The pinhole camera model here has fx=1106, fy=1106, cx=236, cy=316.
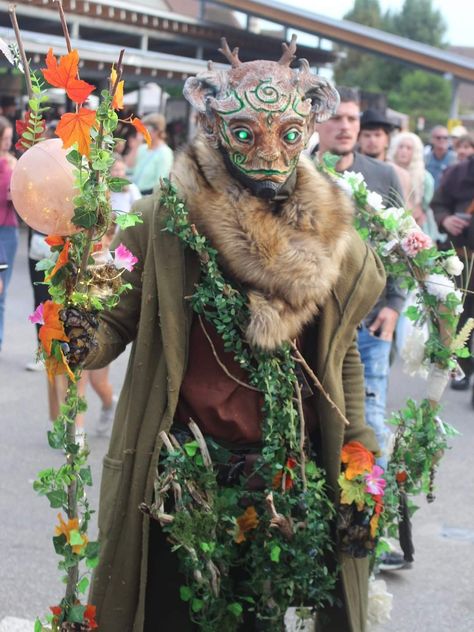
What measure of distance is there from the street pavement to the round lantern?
2.16 metres

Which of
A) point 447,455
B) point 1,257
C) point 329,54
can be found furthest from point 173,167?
point 329,54

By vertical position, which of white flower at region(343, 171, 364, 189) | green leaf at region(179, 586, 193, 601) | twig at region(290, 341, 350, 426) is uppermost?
white flower at region(343, 171, 364, 189)

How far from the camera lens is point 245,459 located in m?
3.02

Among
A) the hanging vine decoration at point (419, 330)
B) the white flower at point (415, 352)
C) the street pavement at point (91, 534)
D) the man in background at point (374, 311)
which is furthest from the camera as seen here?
the man in background at point (374, 311)

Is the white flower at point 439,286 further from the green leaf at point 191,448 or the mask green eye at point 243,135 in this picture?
the green leaf at point 191,448

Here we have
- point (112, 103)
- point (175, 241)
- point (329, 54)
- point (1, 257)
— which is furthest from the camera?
point (329, 54)

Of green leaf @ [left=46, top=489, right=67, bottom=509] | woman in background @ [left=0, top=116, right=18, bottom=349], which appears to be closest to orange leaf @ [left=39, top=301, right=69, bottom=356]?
green leaf @ [left=46, top=489, right=67, bottom=509]

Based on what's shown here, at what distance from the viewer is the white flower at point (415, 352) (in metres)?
3.98

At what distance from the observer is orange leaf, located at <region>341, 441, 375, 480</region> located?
123 inches

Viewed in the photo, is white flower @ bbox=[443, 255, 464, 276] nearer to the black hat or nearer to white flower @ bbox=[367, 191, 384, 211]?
white flower @ bbox=[367, 191, 384, 211]

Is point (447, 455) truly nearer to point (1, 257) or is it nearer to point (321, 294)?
point (1, 257)

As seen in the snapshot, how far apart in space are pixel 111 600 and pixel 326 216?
1.20m

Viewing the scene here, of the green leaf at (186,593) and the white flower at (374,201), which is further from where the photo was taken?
the white flower at (374,201)

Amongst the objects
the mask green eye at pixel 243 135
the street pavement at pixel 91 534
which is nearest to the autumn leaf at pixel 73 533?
the mask green eye at pixel 243 135
